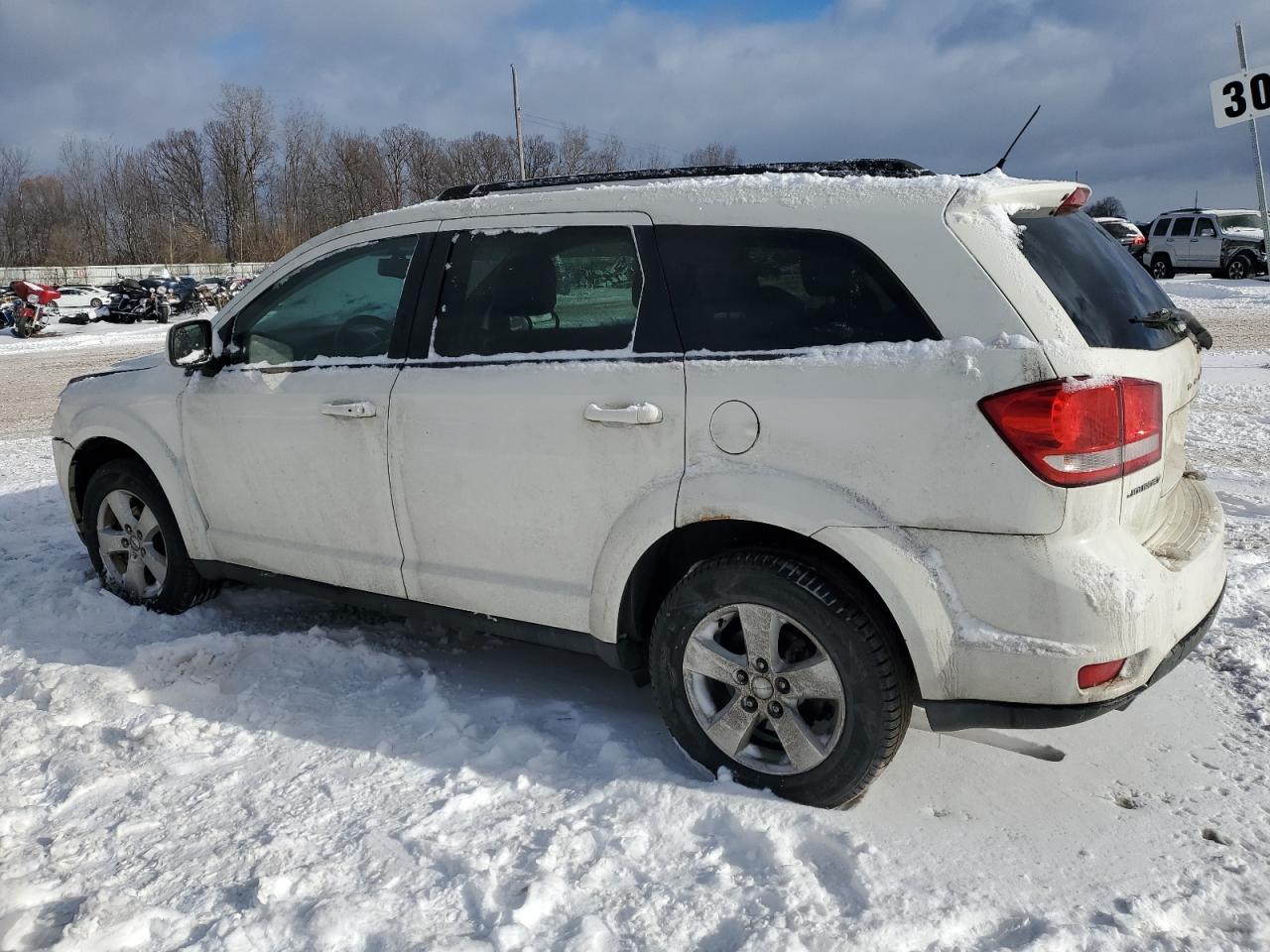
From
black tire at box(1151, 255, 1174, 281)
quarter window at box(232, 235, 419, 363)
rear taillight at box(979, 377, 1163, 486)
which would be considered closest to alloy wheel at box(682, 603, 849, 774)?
rear taillight at box(979, 377, 1163, 486)

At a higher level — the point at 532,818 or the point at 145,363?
the point at 145,363

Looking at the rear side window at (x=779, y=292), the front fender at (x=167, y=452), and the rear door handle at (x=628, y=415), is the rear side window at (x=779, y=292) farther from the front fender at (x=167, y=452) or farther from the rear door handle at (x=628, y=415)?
the front fender at (x=167, y=452)

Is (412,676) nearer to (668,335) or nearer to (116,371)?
(668,335)

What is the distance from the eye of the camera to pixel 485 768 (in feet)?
11.2

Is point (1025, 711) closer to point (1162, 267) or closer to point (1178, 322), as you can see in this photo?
point (1178, 322)

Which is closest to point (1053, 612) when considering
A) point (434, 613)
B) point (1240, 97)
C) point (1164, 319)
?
point (1164, 319)

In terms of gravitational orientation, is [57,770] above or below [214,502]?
below

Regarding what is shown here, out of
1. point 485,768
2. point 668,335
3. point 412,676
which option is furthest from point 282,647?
point 668,335

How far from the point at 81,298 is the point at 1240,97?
116 ft

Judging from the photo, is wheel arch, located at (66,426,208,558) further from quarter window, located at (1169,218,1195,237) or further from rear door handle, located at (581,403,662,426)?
quarter window, located at (1169,218,1195,237)

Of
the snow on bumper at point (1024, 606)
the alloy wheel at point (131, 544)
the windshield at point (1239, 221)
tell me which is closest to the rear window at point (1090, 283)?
the snow on bumper at point (1024, 606)

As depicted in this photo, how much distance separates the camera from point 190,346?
178 inches

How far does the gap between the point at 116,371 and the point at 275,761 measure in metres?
2.48

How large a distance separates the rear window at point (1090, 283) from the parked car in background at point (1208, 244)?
29.6 m
